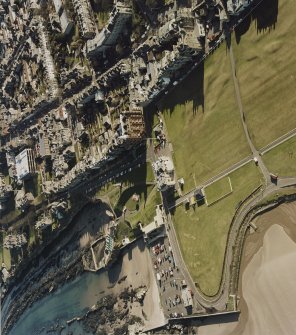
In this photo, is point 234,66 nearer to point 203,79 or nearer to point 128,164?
point 203,79

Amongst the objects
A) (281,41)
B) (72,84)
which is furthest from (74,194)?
(281,41)

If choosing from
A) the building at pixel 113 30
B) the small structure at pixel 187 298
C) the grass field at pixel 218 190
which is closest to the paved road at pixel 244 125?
the grass field at pixel 218 190

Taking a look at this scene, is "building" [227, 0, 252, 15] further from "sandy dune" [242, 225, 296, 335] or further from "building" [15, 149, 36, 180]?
"building" [15, 149, 36, 180]

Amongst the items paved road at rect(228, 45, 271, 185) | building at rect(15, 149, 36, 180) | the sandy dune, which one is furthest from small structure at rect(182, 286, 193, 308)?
building at rect(15, 149, 36, 180)

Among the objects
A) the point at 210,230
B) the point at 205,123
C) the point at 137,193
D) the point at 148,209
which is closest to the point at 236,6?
the point at 205,123

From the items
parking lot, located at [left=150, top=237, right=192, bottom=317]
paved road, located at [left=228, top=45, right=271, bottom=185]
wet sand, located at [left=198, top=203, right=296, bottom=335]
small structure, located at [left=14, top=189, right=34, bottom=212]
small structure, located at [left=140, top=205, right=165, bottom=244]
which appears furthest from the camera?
small structure, located at [left=14, top=189, right=34, bottom=212]

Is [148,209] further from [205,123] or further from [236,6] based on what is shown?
[236,6]
